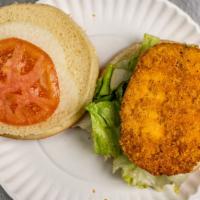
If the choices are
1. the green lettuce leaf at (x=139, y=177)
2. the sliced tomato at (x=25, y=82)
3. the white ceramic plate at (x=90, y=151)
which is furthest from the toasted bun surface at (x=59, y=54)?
the green lettuce leaf at (x=139, y=177)

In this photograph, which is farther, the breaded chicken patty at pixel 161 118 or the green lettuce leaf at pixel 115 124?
the green lettuce leaf at pixel 115 124

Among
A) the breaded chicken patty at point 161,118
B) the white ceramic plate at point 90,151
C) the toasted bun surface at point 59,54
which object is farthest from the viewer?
the white ceramic plate at point 90,151

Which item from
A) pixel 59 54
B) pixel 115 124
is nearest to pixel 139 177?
pixel 115 124

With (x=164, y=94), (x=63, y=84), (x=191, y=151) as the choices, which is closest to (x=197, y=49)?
(x=164, y=94)

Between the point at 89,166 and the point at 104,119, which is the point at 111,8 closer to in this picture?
the point at 104,119

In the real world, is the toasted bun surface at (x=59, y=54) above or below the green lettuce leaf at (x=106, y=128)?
above

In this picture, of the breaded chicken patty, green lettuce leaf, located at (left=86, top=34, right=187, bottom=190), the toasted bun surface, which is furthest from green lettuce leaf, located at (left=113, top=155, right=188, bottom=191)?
the toasted bun surface

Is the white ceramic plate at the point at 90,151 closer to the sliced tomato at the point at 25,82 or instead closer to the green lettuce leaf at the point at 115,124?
the green lettuce leaf at the point at 115,124

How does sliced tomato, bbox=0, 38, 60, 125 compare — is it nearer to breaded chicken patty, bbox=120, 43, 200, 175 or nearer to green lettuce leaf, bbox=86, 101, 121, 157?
green lettuce leaf, bbox=86, 101, 121, 157
